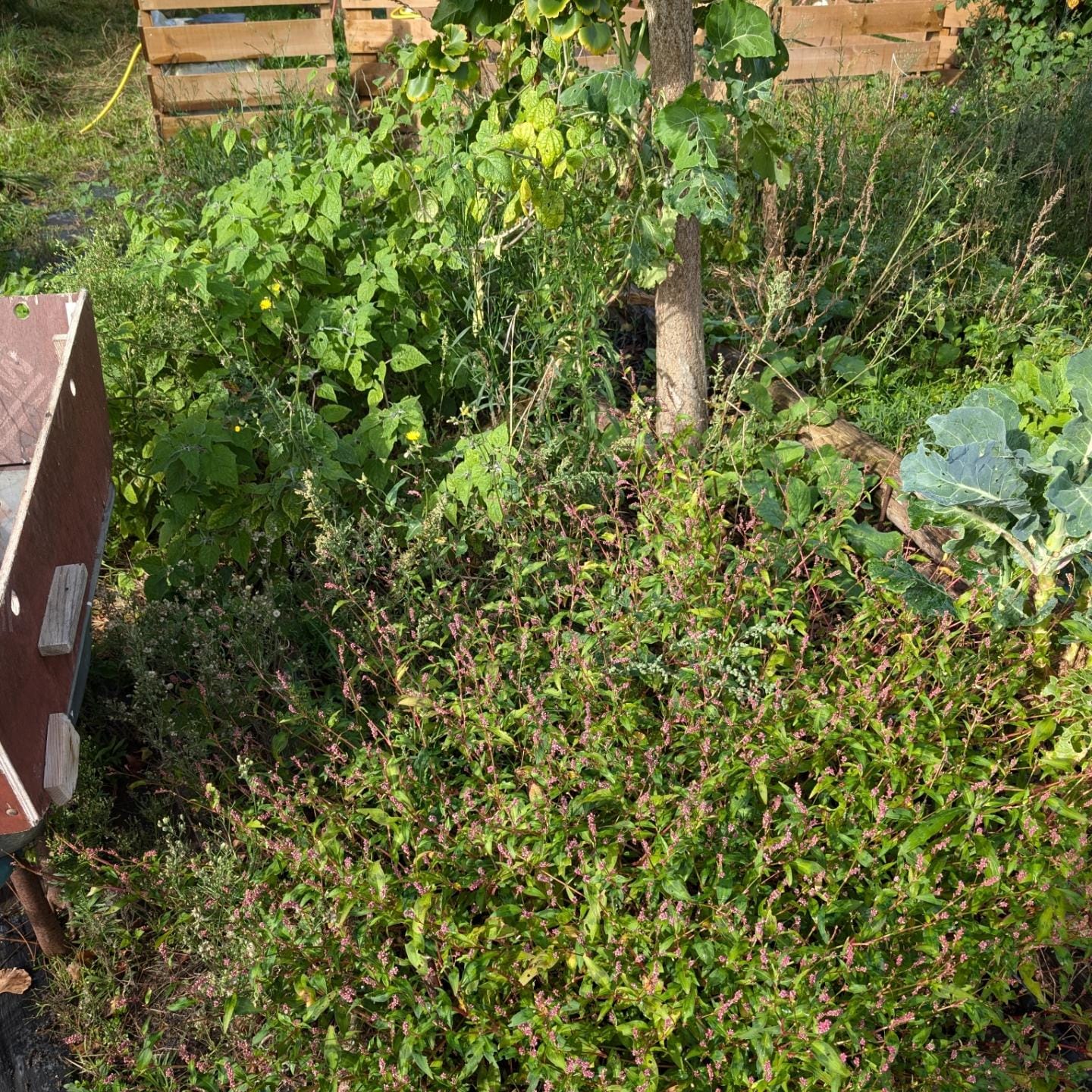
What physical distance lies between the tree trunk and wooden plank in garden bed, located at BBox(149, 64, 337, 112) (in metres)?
4.11

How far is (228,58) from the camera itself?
21.9ft

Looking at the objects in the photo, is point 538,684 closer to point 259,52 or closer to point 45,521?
point 45,521

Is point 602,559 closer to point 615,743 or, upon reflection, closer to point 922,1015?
point 615,743

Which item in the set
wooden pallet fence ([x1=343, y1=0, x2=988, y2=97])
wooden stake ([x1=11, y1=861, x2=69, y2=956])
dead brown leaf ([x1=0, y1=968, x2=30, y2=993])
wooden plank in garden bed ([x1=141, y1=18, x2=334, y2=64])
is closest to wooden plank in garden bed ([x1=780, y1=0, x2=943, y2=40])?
wooden pallet fence ([x1=343, y1=0, x2=988, y2=97])

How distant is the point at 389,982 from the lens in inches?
78.3

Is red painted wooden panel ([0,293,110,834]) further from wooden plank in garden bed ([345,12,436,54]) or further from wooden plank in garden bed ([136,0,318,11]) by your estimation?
wooden plank in garden bed ([345,12,436,54])

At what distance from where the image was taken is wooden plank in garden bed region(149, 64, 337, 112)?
21.5 feet

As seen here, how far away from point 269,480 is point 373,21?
457 centimetres

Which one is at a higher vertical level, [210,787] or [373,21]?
[373,21]

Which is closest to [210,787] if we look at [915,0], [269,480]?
[269,480]

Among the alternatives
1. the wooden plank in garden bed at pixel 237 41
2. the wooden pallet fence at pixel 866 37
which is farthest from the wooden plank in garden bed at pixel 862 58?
the wooden plank in garden bed at pixel 237 41

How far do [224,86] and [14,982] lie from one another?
5822mm

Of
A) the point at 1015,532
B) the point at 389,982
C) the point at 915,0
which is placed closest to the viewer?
the point at 389,982

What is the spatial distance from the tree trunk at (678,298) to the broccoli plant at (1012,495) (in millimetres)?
823
